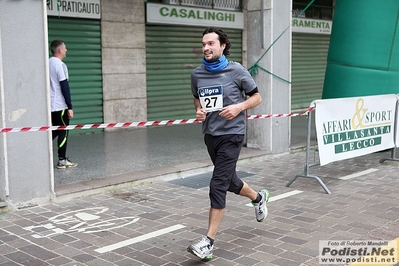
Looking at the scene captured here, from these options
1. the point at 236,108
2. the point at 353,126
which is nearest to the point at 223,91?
the point at 236,108

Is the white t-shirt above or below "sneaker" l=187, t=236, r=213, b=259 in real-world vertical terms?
above

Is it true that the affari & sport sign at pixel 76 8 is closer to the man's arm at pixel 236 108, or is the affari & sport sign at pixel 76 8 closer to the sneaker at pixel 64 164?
the sneaker at pixel 64 164

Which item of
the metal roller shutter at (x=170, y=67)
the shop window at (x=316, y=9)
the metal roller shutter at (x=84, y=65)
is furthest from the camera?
the shop window at (x=316, y=9)

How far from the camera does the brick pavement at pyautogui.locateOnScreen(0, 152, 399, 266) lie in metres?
4.43

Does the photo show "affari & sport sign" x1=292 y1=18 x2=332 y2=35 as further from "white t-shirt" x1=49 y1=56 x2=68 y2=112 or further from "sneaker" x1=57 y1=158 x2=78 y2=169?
"sneaker" x1=57 y1=158 x2=78 y2=169

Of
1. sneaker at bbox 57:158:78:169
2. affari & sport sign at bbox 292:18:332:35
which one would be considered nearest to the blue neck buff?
sneaker at bbox 57:158:78:169

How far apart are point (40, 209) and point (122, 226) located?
123 cm

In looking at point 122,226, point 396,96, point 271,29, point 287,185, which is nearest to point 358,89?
point 396,96

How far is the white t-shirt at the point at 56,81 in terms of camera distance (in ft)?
24.1

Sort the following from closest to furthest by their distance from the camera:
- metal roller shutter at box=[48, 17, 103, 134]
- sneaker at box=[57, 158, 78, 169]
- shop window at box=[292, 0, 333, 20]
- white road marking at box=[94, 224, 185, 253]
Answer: white road marking at box=[94, 224, 185, 253]
sneaker at box=[57, 158, 78, 169]
metal roller shutter at box=[48, 17, 103, 134]
shop window at box=[292, 0, 333, 20]

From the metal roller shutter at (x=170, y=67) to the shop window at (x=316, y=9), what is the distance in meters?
4.24

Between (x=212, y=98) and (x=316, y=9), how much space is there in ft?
44.5

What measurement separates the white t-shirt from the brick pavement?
67.1 inches

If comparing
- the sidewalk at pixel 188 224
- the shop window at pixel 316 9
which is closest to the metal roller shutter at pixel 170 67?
the shop window at pixel 316 9
